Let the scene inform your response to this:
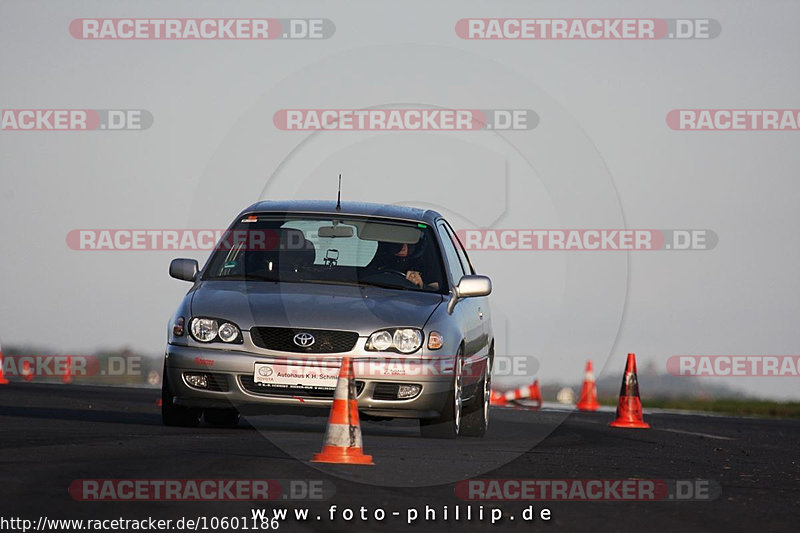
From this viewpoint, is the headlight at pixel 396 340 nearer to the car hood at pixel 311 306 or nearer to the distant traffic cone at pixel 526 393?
the car hood at pixel 311 306

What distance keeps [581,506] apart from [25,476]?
2868 millimetres

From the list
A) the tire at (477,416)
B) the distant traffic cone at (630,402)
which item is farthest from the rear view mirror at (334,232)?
the distant traffic cone at (630,402)

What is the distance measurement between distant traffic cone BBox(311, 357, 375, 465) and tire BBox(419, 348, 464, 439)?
207cm

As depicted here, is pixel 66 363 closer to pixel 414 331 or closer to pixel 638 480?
pixel 414 331

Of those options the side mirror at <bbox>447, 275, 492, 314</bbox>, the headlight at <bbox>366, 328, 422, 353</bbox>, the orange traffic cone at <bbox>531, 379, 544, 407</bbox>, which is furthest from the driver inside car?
the orange traffic cone at <bbox>531, 379, 544, 407</bbox>

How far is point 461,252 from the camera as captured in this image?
14.1 m

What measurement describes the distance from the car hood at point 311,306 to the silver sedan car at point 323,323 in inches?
0.4

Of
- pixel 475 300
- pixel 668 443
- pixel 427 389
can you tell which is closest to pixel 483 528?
Answer: pixel 427 389

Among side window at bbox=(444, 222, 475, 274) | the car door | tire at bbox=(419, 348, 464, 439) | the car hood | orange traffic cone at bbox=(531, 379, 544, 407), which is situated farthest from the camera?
orange traffic cone at bbox=(531, 379, 544, 407)

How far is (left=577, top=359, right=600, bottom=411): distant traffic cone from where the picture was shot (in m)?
23.6

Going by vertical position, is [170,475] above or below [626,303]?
below

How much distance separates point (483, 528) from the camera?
6.88 metres

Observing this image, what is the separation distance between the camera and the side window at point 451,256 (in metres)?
12.5

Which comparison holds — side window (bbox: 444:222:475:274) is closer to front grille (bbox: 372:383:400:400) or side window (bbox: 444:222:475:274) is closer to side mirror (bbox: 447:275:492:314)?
side mirror (bbox: 447:275:492:314)
